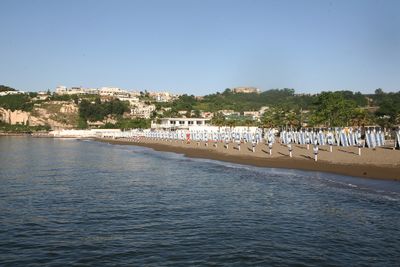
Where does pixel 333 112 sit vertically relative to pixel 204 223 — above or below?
above

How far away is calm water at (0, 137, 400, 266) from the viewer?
1107cm

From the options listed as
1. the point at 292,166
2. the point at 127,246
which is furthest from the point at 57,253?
the point at 292,166

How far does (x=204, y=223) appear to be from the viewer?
47.9ft

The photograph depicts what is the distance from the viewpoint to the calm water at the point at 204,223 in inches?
436

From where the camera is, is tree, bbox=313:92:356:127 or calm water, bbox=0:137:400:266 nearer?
calm water, bbox=0:137:400:266

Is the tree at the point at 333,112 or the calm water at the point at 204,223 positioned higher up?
the tree at the point at 333,112

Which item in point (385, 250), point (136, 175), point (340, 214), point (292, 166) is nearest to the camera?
point (385, 250)

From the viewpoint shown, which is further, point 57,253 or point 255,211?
point 255,211

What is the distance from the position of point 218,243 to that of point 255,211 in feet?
15.2

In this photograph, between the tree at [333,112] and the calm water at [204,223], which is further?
the tree at [333,112]

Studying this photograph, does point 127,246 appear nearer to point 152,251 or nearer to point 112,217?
point 152,251

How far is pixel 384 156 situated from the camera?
32562 mm

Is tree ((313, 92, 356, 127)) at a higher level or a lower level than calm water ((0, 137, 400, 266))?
higher

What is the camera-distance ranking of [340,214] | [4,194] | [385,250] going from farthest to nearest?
[4,194] < [340,214] < [385,250]
